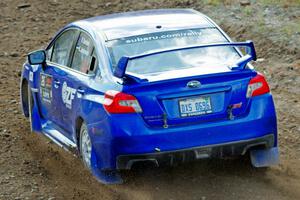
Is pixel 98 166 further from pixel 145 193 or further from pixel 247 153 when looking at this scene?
pixel 247 153

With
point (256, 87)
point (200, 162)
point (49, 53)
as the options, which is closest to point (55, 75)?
point (49, 53)

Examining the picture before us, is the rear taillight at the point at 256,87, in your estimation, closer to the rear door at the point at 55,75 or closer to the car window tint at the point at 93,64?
the car window tint at the point at 93,64

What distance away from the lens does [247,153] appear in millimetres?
7836

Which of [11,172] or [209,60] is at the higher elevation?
[209,60]

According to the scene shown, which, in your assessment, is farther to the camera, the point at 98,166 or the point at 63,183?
the point at 63,183

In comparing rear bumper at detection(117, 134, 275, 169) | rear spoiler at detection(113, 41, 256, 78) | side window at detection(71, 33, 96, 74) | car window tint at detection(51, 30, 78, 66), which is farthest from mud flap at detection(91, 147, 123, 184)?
car window tint at detection(51, 30, 78, 66)

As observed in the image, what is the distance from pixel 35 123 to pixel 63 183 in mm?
1702

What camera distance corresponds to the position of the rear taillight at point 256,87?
7.31m

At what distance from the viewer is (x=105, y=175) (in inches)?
293

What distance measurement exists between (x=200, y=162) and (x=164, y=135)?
1.05 m

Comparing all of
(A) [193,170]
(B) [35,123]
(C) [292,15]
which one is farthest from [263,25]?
(A) [193,170]

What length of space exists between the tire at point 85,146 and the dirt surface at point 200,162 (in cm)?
24

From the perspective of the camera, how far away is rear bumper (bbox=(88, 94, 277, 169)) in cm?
700

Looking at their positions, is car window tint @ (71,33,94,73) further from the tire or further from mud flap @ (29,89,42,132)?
mud flap @ (29,89,42,132)
